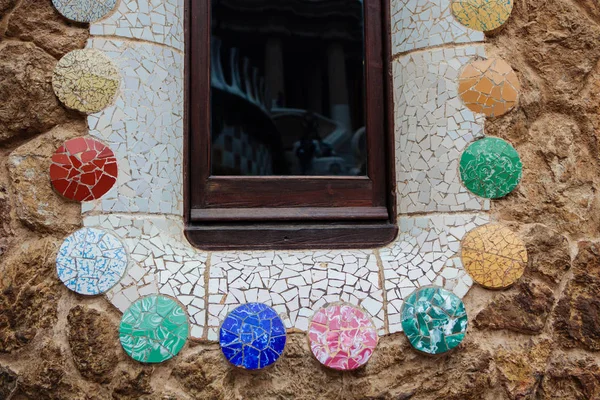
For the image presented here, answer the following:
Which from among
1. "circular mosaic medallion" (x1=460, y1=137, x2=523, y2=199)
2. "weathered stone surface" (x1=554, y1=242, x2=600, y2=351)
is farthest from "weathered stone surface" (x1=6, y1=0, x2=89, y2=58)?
"weathered stone surface" (x1=554, y1=242, x2=600, y2=351)

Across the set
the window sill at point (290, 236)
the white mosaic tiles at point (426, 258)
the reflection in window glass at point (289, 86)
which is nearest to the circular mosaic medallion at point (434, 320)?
the white mosaic tiles at point (426, 258)

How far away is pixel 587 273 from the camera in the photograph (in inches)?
44.4

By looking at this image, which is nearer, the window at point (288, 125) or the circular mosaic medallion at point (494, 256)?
the circular mosaic medallion at point (494, 256)

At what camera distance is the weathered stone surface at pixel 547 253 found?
112 centimetres

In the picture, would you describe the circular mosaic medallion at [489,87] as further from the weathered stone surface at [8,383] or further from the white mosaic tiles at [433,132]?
the weathered stone surface at [8,383]

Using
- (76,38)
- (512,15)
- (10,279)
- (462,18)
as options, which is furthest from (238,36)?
(10,279)

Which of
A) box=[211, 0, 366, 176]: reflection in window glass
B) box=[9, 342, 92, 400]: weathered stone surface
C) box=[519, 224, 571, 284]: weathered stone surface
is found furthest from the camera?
box=[211, 0, 366, 176]: reflection in window glass

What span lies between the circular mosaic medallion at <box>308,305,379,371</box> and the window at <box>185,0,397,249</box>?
180 millimetres

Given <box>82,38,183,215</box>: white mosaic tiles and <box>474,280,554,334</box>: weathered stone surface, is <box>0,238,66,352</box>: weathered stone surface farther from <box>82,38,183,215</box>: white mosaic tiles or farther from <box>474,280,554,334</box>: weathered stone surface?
<box>474,280,554,334</box>: weathered stone surface

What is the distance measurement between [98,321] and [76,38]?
22.8 inches

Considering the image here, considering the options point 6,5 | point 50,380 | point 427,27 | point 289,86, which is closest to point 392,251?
point 427,27

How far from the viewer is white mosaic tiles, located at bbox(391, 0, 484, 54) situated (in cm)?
120

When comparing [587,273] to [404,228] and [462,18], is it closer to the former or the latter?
[404,228]

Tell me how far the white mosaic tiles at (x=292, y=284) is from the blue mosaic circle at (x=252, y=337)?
0.06 ft
